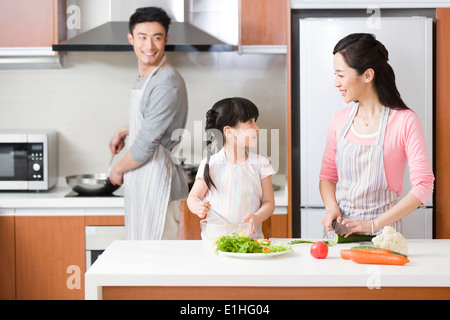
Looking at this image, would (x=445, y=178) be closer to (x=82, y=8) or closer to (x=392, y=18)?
(x=392, y=18)

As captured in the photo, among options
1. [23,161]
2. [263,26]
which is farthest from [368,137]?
Result: [23,161]

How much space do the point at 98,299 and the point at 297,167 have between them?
140cm

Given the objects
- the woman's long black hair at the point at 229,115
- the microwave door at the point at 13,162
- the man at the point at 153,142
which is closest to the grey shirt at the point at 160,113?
the man at the point at 153,142

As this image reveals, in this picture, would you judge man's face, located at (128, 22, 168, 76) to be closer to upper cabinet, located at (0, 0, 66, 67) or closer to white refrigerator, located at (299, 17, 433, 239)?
upper cabinet, located at (0, 0, 66, 67)

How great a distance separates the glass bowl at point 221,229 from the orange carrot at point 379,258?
0.90 feet

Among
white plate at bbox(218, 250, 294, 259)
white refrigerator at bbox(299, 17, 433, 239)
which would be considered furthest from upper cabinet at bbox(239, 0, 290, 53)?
Result: white plate at bbox(218, 250, 294, 259)

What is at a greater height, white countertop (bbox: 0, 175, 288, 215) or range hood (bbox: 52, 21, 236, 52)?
range hood (bbox: 52, 21, 236, 52)

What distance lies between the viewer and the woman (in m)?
1.78

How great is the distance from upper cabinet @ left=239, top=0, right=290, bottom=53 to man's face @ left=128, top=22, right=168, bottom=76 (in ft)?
1.23

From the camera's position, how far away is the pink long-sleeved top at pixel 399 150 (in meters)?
1.67

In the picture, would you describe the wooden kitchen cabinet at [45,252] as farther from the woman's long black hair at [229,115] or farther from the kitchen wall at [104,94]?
the woman's long black hair at [229,115]

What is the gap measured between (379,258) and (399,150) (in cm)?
60

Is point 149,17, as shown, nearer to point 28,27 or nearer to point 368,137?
point 28,27

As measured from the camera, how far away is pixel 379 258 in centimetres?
128
